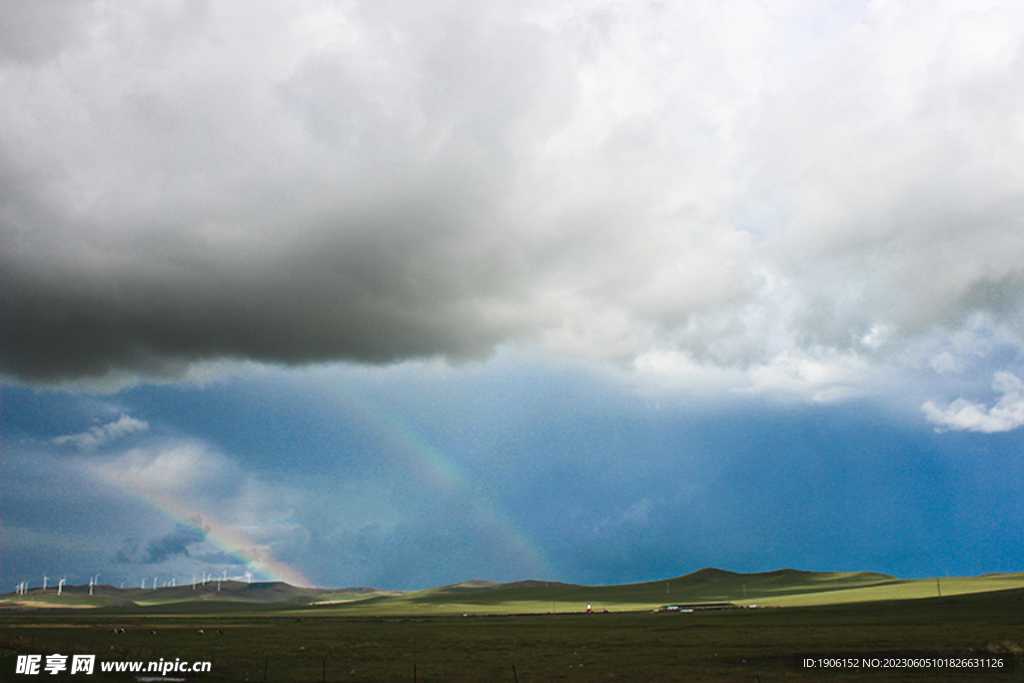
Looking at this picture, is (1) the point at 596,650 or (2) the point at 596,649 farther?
(2) the point at 596,649

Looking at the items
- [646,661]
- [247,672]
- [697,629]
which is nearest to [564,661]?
[646,661]

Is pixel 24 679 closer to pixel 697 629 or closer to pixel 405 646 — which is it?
pixel 405 646

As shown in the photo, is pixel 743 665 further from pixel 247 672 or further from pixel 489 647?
pixel 247 672

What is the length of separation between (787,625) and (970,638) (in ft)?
124

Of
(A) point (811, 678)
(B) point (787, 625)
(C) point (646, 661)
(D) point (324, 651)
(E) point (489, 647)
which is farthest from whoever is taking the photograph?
(B) point (787, 625)

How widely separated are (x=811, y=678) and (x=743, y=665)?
10.5 meters

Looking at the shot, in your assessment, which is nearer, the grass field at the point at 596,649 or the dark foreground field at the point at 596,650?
the dark foreground field at the point at 596,650

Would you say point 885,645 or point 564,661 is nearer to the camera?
point 564,661

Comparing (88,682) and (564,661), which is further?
(564,661)

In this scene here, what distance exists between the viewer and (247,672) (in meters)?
56.4

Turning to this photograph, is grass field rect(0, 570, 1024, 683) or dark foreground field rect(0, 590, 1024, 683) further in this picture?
grass field rect(0, 570, 1024, 683)

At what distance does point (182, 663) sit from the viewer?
6162cm

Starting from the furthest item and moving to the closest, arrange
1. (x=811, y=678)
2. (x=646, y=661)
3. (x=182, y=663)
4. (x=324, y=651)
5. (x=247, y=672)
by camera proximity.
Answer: (x=324, y=651)
(x=646, y=661)
(x=182, y=663)
(x=247, y=672)
(x=811, y=678)

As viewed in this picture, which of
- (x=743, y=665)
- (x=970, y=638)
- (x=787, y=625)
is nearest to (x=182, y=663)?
(x=743, y=665)
